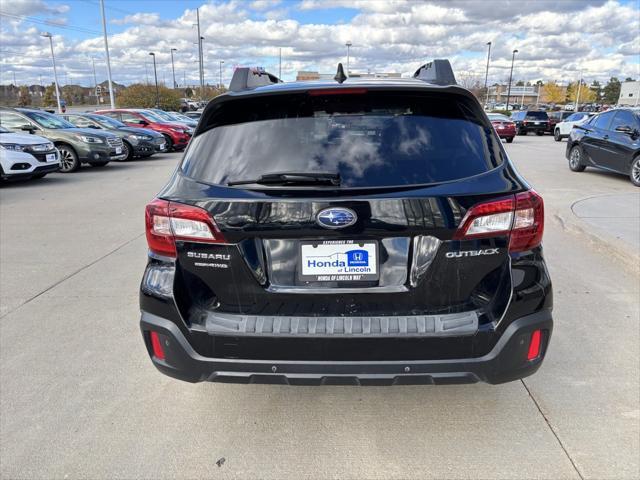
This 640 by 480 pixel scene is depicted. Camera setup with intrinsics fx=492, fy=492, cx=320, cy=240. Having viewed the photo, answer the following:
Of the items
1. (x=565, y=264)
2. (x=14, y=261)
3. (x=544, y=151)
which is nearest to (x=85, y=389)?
(x=14, y=261)

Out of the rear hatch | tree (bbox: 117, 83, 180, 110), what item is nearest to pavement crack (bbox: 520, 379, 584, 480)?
the rear hatch

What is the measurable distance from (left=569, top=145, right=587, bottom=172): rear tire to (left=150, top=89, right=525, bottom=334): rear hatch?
1250 cm

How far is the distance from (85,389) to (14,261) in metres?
3.50

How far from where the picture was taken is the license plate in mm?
2258

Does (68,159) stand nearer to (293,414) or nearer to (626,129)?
(293,414)

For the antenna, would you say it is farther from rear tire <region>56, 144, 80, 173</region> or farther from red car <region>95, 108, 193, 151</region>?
red car <region>95, 108, 193, 151</region>

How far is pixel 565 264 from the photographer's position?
561 cm

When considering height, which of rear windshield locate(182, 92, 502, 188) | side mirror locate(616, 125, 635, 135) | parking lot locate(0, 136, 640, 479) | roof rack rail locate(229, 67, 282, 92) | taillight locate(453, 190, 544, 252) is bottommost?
parking lot locate(0, 136, 640, 479)

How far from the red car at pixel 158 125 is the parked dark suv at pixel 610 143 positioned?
14.3 metres

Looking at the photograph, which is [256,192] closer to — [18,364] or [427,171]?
[427,171]

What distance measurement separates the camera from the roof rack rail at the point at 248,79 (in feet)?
9.86

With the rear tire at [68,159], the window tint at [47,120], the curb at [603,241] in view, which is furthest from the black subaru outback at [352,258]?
the window tint at [47,120]

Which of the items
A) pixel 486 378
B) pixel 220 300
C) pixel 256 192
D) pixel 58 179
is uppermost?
pixel 256 192

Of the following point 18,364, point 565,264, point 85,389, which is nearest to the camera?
point 85,389
